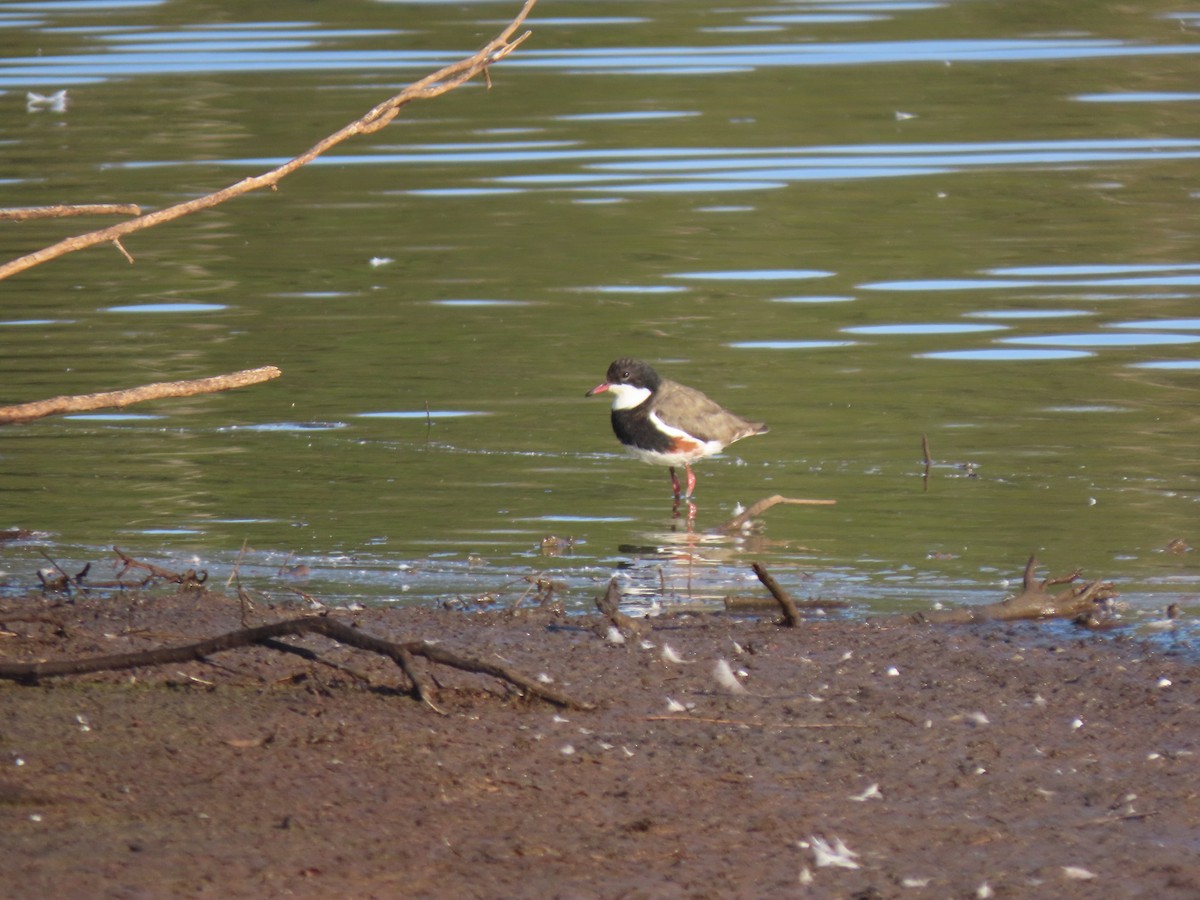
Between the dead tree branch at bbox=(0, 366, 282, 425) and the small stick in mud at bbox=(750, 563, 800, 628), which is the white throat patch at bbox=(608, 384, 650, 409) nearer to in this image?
the small stick in mud at bbox=(750, 563, 800, 628)

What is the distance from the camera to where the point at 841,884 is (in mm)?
5289

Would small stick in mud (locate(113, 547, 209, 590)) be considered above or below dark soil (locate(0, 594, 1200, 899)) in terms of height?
below

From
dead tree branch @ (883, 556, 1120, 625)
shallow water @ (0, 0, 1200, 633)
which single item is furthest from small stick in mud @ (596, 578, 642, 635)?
dead tree branch @ (883, 556, 1120, 625)

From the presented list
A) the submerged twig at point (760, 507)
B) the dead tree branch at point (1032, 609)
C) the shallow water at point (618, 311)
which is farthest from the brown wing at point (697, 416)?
the dead tree branch at point (1032, 609)

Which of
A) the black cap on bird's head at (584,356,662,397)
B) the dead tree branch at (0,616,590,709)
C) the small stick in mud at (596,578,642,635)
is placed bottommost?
the black cap on bird's head at (584,356,662,397)

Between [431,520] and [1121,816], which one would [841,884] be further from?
[431,520]

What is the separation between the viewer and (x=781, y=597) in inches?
298

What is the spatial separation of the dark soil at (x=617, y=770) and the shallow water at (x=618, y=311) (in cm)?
130

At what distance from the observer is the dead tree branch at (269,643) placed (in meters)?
6.22

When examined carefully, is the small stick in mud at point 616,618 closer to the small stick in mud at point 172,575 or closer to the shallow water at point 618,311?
the shallow water at point 618,311

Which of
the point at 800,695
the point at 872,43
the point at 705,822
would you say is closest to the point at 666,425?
the point at 800,695

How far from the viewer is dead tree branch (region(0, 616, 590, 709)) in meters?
6.22

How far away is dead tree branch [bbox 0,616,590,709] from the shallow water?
2196 millimetres

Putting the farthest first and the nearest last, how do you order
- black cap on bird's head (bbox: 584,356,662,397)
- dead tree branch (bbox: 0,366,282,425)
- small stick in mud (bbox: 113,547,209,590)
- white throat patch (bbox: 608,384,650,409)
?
black cap on bird's head (bbox: 584,356,662,397), white throat patch (bbox: 608,384,650,409), small stick in mud (bbox: 113,547,209,590), dead tree branch (bbox: 0,366,282,425)
